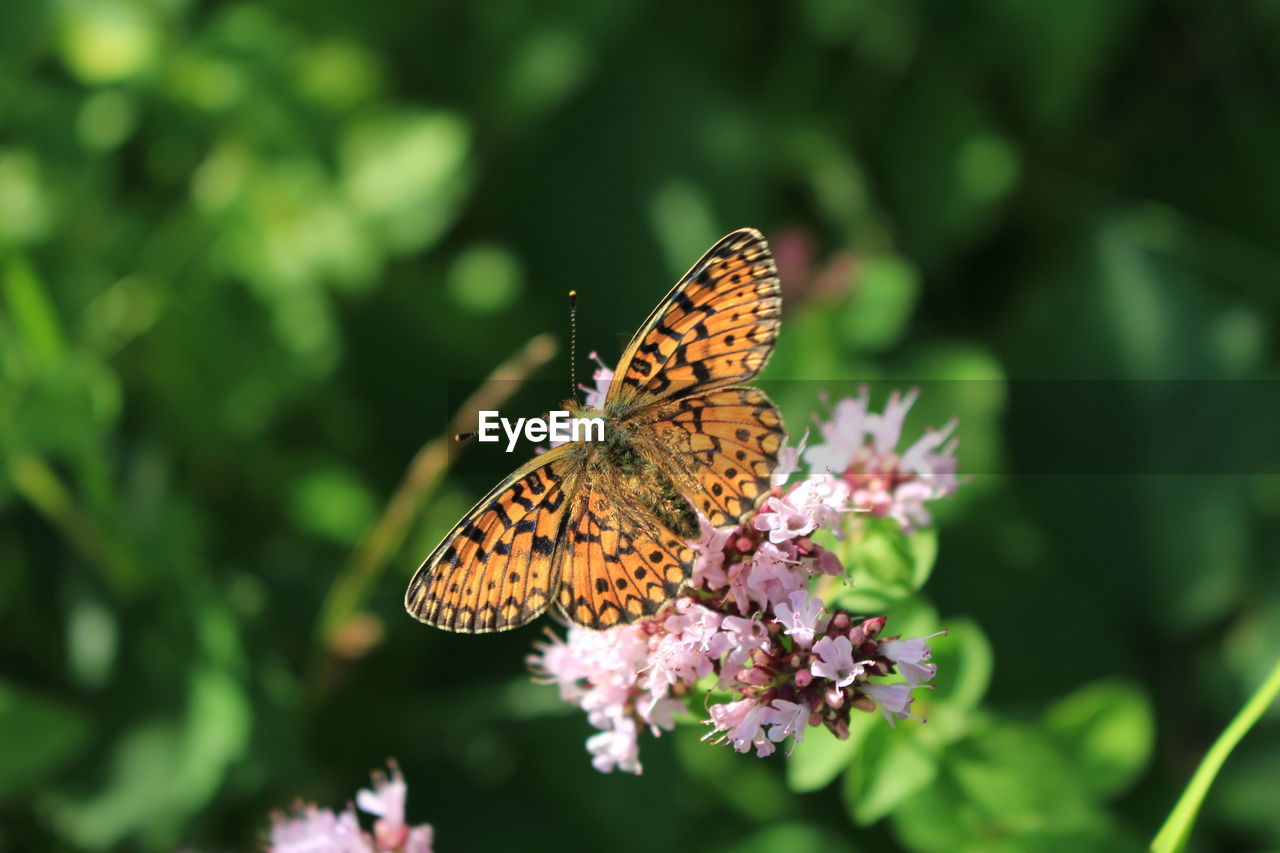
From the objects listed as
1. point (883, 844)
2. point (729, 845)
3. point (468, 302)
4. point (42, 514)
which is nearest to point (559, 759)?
point (729, 845)

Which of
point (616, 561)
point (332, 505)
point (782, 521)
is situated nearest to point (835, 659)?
point (782, 521)

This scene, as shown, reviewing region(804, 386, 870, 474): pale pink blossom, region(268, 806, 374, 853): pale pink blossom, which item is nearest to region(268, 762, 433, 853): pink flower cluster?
region(268, 806, 374, 853): pale pink blossom

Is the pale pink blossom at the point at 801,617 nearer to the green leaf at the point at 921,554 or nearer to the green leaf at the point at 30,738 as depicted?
the green leaf at the point at 921,554

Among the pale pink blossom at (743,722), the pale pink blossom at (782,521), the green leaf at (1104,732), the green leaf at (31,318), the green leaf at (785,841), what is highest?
the green leaf at (31,318)

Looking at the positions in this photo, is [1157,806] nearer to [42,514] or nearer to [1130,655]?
[1130,655]

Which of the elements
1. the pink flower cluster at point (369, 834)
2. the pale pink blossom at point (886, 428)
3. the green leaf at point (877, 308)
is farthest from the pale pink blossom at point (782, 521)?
the green leaf at point (877, 308)
